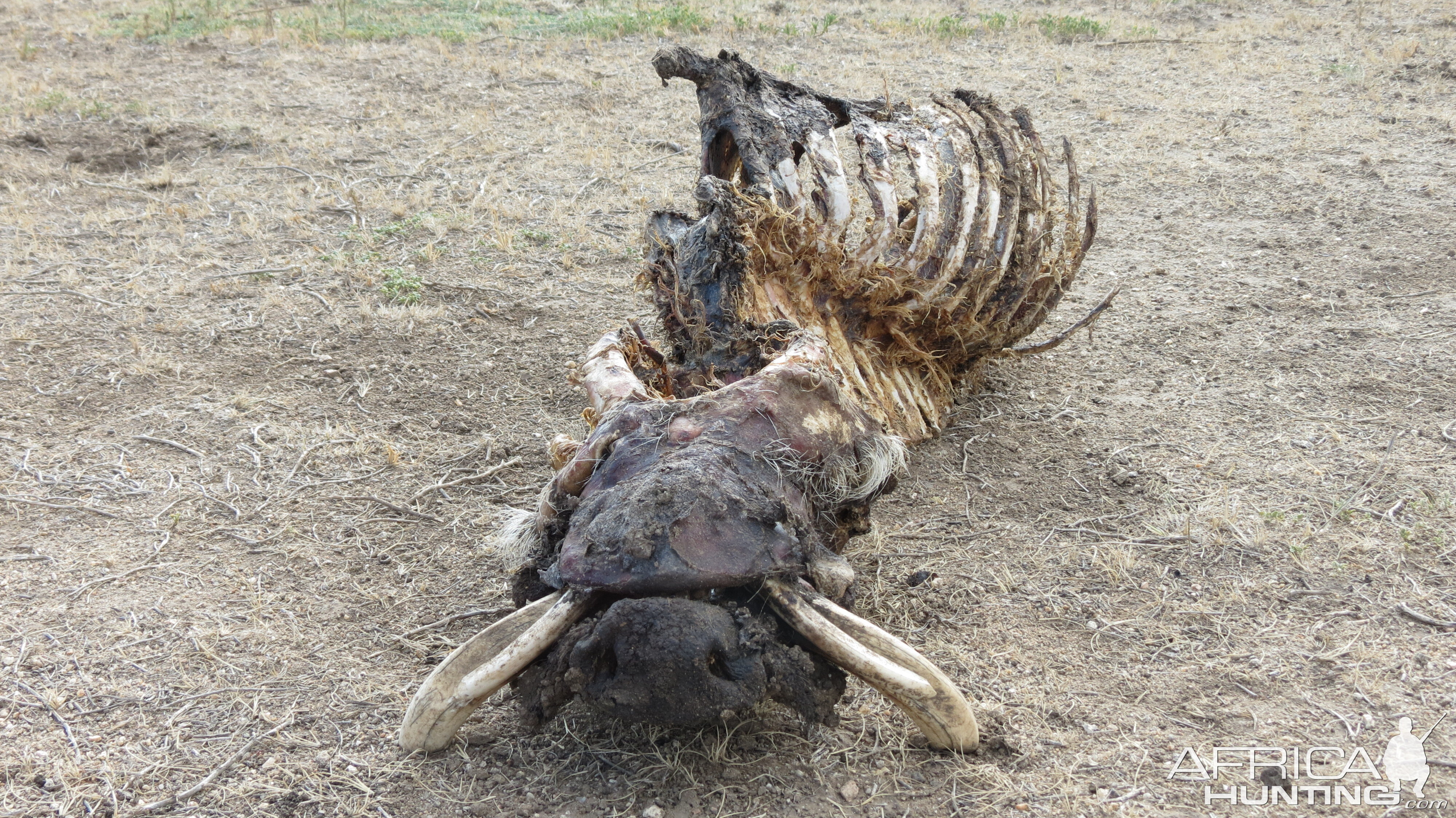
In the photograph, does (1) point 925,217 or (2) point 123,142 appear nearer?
(1) point 925,217

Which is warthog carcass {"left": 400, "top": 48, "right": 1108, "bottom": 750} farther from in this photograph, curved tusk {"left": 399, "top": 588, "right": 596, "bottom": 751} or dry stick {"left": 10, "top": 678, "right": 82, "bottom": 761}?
dry stick {"left": 10, "top": 678, "right": 82, "bottom": 761}

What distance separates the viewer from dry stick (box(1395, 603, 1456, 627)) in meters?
2.69

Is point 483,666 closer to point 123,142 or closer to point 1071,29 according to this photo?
point 123,142

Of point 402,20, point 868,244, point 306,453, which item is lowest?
point 306,453

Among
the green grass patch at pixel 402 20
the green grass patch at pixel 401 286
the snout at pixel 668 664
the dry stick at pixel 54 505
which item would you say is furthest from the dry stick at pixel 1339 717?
the green grass patch at pixel 402 20

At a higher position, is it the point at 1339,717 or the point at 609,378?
the point at 609,378

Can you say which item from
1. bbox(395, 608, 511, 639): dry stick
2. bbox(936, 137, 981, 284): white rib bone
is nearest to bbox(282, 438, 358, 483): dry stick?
bbox(395, 608, 511, 639): dry stick

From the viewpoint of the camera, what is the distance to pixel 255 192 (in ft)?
19.7

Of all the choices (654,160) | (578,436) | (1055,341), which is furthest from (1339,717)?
(654,160)

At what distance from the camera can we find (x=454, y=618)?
9.70ft

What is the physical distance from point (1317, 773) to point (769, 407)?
150 centimetres

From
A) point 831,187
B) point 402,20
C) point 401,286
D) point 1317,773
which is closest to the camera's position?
point 1317,773

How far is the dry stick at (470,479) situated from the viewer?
3.56 meters

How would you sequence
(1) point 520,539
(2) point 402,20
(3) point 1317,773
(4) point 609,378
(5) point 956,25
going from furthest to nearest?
(2) point 402,20, (5) point 956,25, (4) point 609,378, (1) point 520,539, (3) point 1317,773
